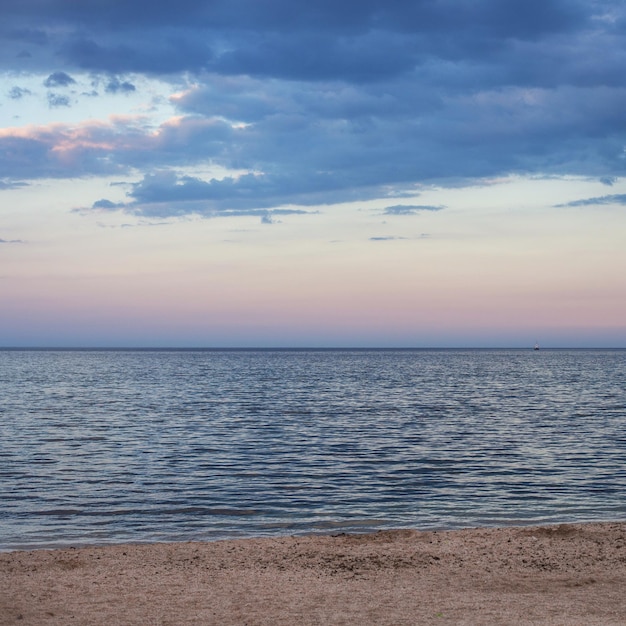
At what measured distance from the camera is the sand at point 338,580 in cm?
1161

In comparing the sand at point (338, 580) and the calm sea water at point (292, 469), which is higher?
the sand at point (338, 580)

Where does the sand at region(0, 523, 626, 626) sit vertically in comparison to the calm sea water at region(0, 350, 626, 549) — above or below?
above

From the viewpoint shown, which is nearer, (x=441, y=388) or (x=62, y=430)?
(x=62, y=430)

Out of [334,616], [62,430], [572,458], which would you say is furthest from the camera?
[62,430]

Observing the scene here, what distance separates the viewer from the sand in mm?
11609

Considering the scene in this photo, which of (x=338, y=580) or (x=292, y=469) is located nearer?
(x=338, y=580)

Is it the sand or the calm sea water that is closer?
the sand

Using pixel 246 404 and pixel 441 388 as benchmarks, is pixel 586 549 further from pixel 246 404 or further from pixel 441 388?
pixel 441 388

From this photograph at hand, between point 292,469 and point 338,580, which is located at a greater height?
point 338,580

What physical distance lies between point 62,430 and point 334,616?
32.5 meters

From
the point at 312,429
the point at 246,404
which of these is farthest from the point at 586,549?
the point at 246,404

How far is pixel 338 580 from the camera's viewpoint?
13625mm

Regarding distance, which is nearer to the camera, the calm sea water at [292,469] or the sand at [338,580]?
the sand at [338,580]

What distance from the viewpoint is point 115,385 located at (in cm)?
8706
